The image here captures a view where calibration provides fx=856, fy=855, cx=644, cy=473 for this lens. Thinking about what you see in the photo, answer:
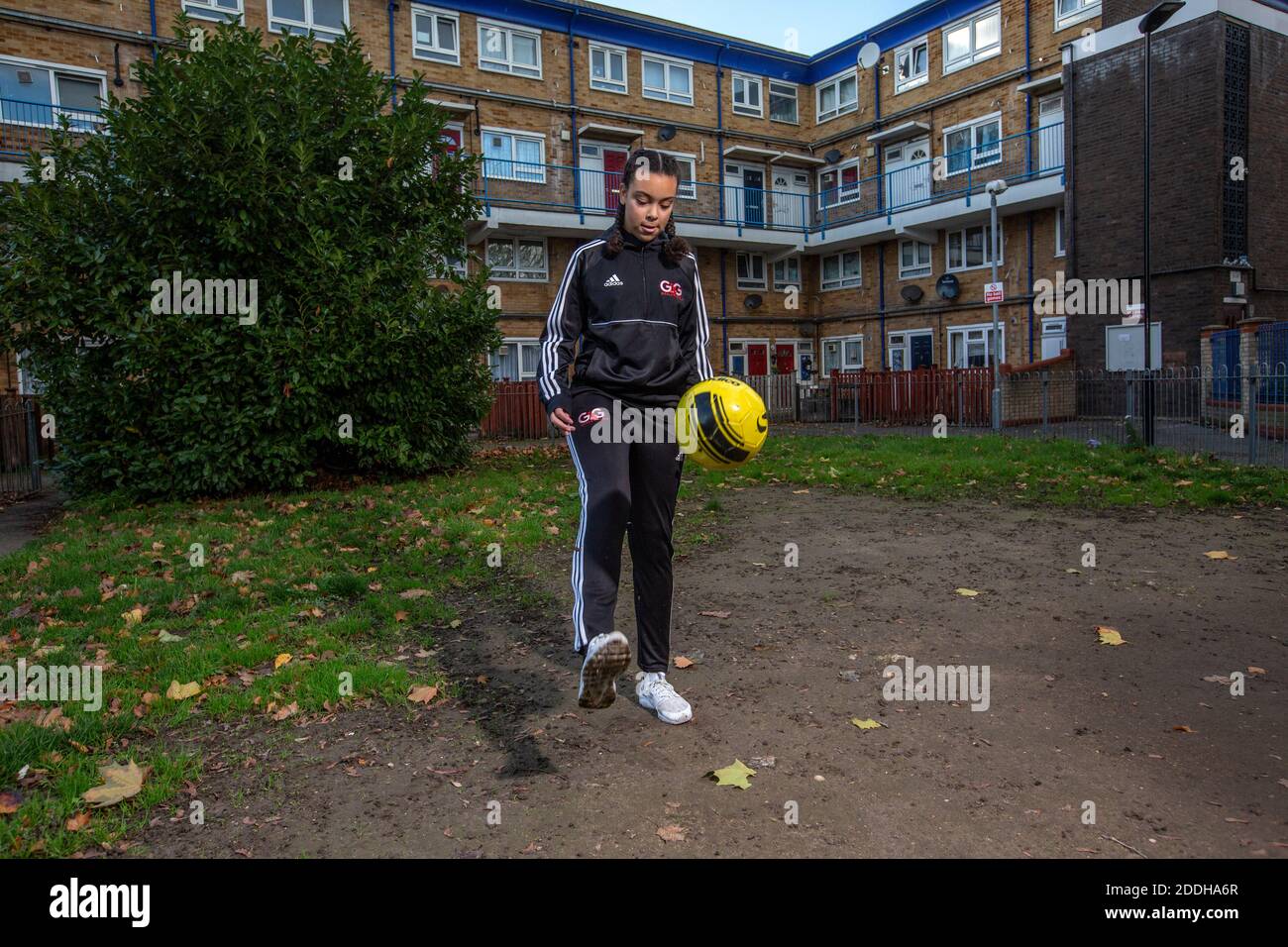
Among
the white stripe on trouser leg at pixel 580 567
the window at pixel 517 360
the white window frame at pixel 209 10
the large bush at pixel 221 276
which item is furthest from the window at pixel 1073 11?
the white stripe on trouser leg at pixel 580 567

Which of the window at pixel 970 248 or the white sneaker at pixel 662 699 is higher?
the window at pixel 970 248

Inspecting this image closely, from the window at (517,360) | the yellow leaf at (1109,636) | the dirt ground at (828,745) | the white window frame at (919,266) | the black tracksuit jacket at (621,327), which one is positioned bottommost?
the dirt ground at (828,745)

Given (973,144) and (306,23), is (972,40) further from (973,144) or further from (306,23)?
(306,23)

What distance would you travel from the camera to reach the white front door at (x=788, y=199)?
34094 mm

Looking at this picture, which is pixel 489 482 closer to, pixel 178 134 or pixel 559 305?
pixel 178 134

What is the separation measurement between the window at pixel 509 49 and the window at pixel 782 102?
10331 mm

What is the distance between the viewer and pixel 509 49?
93.6ft

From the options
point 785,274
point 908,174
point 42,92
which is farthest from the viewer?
point 785,274

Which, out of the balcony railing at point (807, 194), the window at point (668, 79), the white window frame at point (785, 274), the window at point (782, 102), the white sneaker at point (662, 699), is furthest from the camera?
the white window frame at point (785, 274)

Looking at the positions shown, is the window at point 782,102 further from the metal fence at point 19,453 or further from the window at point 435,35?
the metal fence at point 19,453

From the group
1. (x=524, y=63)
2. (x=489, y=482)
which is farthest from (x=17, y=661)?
(x=524, y=63)

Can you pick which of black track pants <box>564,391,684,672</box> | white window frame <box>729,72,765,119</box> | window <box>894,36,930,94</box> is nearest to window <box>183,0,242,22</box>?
white window frame <box>729,72,765,119</box>

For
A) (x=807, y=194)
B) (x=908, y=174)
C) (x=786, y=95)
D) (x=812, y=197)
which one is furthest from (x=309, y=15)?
(x=908, y=174)

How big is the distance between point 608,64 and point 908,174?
37.5 feet
